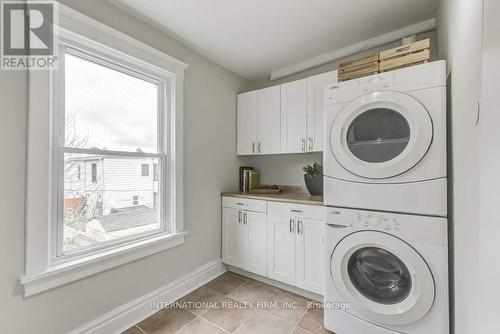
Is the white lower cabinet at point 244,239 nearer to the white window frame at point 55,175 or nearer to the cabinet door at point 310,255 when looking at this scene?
the cabinet door at point 310,255

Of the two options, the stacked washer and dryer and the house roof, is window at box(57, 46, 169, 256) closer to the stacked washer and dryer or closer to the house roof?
the house roof

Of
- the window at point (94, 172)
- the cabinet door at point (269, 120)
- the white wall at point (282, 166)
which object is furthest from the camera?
the white wall at point (282, 166)

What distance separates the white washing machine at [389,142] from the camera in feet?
4.06

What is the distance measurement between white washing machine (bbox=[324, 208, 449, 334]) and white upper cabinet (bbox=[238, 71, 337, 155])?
0.95 meters

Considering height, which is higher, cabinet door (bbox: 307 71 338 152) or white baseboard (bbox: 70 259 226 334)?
cabinet door (bbox: 307 71 338 152)

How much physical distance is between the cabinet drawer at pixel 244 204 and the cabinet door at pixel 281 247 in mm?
129

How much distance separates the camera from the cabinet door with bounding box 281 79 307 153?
7.45 feet

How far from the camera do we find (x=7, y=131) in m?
1.17

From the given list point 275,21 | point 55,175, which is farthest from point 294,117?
point 55,175

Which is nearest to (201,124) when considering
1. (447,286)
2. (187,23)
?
(187,23)

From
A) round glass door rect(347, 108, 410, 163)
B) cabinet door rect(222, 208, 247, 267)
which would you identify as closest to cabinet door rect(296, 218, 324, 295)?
cabinet door rect(222, 208, 247, 267)

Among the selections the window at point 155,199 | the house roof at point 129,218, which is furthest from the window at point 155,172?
the house roof at point 129,218

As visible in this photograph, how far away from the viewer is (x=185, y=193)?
214 centimetres

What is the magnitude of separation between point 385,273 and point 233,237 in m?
1.48
